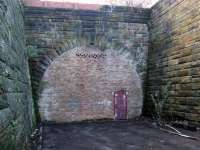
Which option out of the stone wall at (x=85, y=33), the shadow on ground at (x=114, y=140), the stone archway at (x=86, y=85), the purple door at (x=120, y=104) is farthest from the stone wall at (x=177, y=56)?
the shadow on ground at (x=114, y=140)

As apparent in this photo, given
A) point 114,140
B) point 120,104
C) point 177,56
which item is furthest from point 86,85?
point 114,140

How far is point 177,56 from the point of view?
8.30 metres

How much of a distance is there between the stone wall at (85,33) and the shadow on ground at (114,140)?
2513mm

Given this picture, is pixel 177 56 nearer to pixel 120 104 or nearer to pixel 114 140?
pixel 120 104

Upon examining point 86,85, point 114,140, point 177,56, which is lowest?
point 114,140

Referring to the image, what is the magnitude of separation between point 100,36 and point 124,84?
6.87 ft

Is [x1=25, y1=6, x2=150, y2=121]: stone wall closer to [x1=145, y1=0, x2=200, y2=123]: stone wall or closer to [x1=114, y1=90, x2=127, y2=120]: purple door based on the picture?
[x1=145, y1=0, x2=200, y2=123]: stone wall

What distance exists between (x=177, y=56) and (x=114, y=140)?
3.58 m

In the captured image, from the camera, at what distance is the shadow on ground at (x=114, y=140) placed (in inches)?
220

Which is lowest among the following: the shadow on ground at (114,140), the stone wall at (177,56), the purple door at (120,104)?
the shadow on ground at (114,140)

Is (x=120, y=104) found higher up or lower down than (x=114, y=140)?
higher up

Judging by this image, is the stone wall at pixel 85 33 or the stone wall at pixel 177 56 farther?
the stone wall at pixel 85 33

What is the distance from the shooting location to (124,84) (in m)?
10.3

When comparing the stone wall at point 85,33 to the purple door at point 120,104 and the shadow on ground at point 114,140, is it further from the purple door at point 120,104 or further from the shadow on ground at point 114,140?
the shadow on ground at point 114,140
